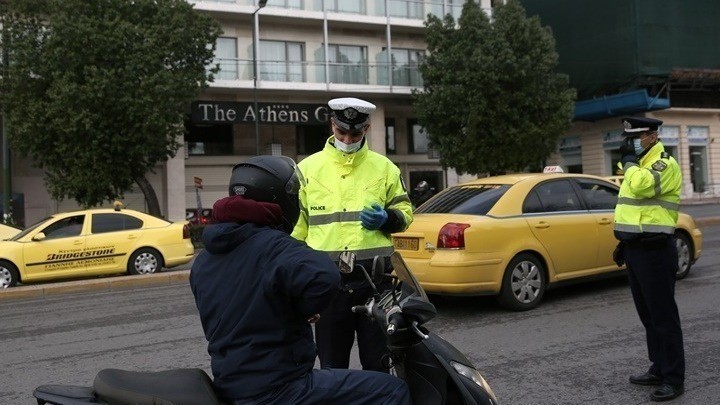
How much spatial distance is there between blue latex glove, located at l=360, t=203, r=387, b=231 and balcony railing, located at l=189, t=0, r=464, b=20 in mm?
24800

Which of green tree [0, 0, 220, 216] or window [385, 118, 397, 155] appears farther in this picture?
window [385, 118, 397, 155]

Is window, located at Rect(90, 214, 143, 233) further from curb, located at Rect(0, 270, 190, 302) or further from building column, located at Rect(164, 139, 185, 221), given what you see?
building column, located at Rect(164, 139, 185, 221)

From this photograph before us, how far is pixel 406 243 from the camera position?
7.12 m

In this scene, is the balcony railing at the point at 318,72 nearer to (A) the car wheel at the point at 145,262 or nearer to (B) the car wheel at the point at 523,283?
(A) the car wheel at the point at 145,262

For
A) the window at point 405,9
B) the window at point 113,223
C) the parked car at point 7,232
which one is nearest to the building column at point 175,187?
the window at point 405,9

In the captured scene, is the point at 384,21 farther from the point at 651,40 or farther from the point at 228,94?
the point at 651,40

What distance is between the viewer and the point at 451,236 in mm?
6789

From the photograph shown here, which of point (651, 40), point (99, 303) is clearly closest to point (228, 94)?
point (99, 303)

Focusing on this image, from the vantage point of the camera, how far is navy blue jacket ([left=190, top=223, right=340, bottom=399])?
2213 millimetres

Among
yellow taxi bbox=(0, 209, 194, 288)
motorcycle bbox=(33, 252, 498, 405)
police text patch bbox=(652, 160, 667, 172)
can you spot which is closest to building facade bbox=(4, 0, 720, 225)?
yellow taxi bbox=(0, 209, 194, 288)

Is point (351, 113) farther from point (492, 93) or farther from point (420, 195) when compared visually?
point (492, 93)

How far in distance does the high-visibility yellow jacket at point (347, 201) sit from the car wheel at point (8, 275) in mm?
A: 10296

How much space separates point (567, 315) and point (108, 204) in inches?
868

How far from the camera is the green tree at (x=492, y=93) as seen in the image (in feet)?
86.7
